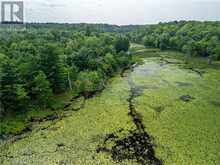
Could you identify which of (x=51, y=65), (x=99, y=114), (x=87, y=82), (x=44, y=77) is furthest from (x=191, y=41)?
(x=44, y=77)

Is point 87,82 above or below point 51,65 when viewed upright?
below

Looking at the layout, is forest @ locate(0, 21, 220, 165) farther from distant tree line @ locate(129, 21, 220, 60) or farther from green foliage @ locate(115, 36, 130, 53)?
green foliage @ locate(115, 36, 130, 53)

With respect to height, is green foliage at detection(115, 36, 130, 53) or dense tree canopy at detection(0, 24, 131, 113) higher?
green foliage at detection(115, 36, 130, 53)

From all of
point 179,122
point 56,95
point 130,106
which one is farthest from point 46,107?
point 179,122

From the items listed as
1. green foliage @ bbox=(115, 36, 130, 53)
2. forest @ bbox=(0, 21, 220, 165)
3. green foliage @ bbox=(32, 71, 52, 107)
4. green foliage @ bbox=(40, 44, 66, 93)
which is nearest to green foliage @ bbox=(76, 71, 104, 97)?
forest @ bbox=(0, 21, 220, 165)

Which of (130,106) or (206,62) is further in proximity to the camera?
(206,62)

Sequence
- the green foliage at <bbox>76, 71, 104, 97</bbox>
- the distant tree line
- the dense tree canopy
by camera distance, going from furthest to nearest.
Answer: the distant tree line < the green foliage at <bbox>76, 71, 104, 97</bbox> < the dense tree canopy

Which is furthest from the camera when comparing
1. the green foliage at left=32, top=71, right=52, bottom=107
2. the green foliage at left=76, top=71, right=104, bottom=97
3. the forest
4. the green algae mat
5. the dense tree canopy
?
the green foliage at left=76, top=71, right=104, bottom=97

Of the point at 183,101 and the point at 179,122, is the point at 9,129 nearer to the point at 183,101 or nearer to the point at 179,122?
the point at 179,122

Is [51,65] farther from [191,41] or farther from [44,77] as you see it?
[191,41]
